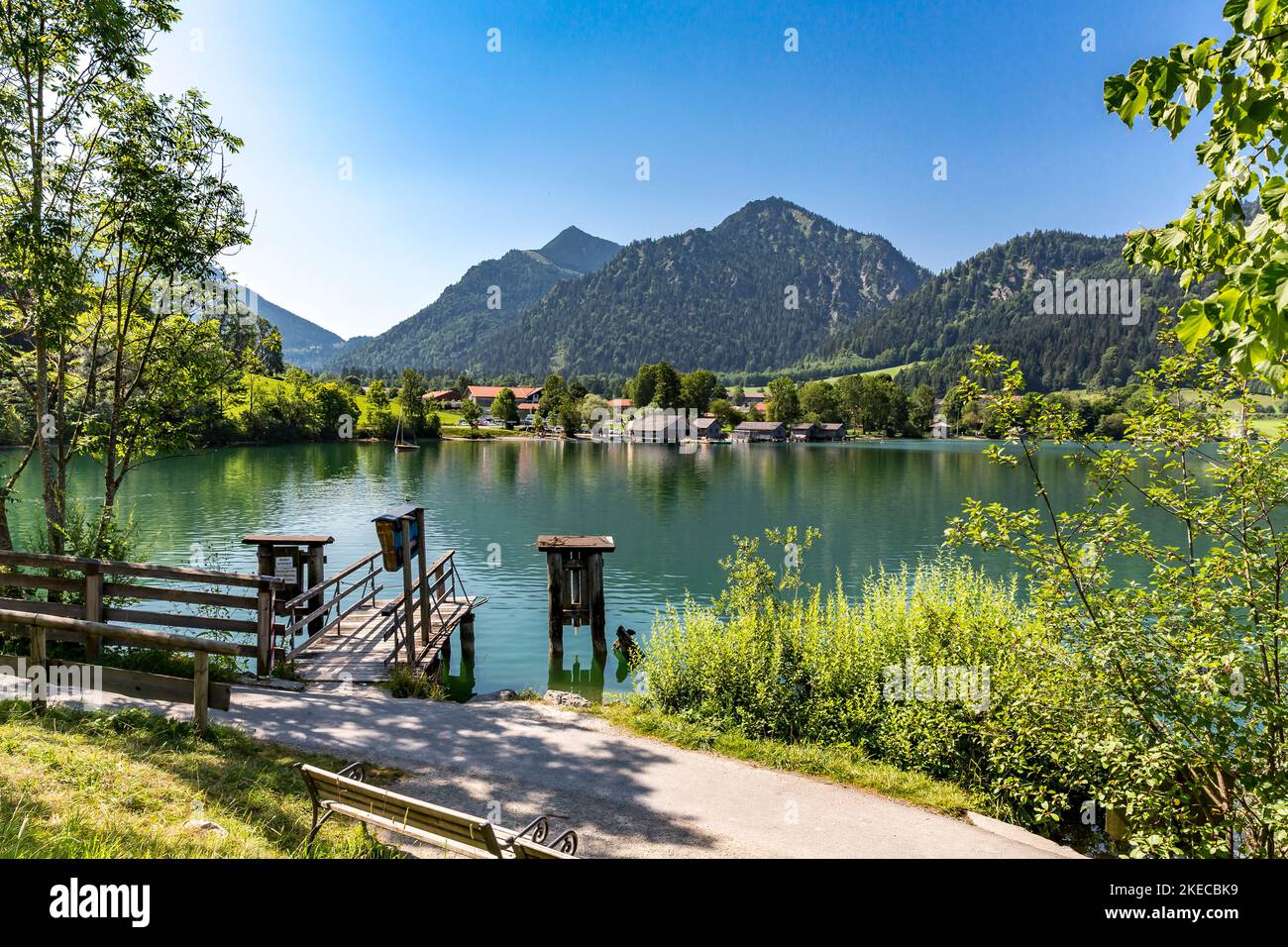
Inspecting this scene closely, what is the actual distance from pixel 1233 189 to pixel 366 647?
13.8 meters

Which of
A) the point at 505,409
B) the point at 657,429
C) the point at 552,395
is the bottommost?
the point at 657,429

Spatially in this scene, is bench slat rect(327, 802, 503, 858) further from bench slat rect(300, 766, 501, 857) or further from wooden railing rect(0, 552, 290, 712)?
wooden railing rect(0, 552, 290, 712)

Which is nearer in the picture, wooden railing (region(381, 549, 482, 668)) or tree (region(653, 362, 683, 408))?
wooden railing (region(381, 549, 482, 668))

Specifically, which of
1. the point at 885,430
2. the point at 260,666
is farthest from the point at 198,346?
the point at 885,430

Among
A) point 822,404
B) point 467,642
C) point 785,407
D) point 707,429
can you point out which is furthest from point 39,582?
point 822,404

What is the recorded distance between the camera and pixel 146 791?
5875 mm

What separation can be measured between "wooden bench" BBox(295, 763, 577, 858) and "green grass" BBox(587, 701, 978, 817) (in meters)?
4.18

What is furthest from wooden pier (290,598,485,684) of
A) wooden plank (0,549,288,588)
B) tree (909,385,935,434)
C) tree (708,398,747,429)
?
tree (909,385,935,434)

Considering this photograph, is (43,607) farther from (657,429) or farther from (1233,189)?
(657,429)

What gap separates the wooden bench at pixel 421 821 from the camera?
4.51 meters

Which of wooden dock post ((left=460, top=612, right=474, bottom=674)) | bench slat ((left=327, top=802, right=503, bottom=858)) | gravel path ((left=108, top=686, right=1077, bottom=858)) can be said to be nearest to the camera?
bench slat ((left=327, top=802, right=503, bottom=858))

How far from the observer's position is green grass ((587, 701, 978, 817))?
8.02m

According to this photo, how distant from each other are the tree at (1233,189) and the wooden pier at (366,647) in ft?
38.6

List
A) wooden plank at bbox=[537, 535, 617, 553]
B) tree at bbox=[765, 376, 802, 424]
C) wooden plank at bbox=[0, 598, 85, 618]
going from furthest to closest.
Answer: tree at bbox=[765, 376, 802, 424], wooden plank at bbox=[537, 535, 617, 553], wooden plank at bbox=[0, 598, 85, 618]
